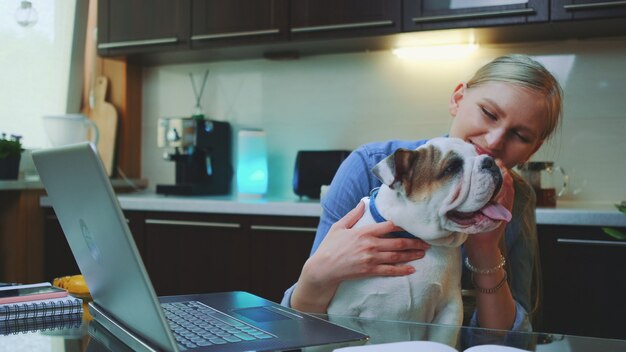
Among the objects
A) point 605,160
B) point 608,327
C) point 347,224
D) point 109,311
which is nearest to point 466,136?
point 347,224

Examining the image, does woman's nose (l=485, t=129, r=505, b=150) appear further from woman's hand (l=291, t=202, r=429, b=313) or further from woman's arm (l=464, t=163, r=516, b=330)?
woman's hand (l=291, t=202, r=429, b=313)

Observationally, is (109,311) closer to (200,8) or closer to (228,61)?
(200,8)

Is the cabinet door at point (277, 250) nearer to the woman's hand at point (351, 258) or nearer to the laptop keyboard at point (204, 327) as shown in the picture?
the woman's hand at point (351, 258)

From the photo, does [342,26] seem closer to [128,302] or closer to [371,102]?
[371,102]

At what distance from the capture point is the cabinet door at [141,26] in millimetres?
3266

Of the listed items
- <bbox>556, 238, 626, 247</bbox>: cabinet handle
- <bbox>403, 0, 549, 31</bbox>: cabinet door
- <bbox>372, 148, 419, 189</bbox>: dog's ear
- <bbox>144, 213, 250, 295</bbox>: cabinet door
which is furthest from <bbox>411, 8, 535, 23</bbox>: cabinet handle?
<bbox>372, 148, 419, 189</bbox>: dog's ear

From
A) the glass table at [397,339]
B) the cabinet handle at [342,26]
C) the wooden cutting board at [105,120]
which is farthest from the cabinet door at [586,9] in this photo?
the wooden cutting board at [105,120]

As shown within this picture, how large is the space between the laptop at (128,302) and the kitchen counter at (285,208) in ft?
5.03

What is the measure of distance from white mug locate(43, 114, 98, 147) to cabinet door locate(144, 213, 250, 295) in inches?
26.7

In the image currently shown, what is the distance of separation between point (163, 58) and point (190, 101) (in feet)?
0.86

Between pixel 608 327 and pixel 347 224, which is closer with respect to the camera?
pixel 347 224

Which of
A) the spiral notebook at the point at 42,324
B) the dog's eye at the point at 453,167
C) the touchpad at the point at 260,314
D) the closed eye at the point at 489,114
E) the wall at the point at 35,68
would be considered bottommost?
the spiral notebook at the point at 42,324

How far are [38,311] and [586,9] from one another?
84.7 inches

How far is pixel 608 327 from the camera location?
231cm
